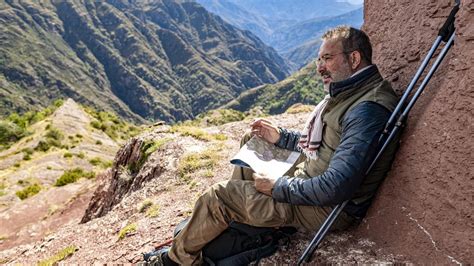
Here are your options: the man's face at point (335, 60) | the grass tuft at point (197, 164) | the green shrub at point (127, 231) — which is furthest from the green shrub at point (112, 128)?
the man's face at point (335, 60)

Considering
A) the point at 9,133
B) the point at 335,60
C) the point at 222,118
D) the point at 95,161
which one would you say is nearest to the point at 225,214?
the point at 335,60

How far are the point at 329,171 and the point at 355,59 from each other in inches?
56.3

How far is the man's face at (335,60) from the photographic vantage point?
191 inches

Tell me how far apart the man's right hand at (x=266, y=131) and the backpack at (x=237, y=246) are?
59.2 inches

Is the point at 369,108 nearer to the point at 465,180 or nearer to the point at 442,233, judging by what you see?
the point at 465,180

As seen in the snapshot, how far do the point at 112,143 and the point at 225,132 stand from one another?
28196mm

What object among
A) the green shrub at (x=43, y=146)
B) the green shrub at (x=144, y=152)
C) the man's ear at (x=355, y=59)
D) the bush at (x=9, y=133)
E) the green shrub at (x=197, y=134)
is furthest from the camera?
the bush at (x=9, y=133)

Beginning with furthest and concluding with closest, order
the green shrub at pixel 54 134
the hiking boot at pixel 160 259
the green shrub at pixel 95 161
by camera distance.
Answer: the green shrub at pixel 54 134 < the green shrub at pixel 95 161 < the hiking boot at pixel 160 259

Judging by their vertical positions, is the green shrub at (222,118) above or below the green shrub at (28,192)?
below

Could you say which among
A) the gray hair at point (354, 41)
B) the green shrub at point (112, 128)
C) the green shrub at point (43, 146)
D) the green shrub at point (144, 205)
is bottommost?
the green shrub at point (112, 128)

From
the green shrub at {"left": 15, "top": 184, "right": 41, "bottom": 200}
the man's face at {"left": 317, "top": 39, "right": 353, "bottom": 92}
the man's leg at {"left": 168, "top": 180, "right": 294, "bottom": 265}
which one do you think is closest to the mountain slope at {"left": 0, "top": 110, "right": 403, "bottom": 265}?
the man's leg at {"left": 168, "top": 180, "right": 294, "bottom": 265}

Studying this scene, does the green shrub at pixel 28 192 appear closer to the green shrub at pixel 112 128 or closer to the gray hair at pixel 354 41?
the green shrub at pixel 112 128

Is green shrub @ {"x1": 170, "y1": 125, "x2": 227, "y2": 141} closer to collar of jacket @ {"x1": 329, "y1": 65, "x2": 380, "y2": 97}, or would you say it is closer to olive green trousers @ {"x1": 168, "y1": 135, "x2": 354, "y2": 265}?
olive green trousers @ {"x1": 168, "y1": 135, "x2": 354, "y2": 265}

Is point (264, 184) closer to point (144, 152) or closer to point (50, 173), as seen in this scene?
point (144, 152)
